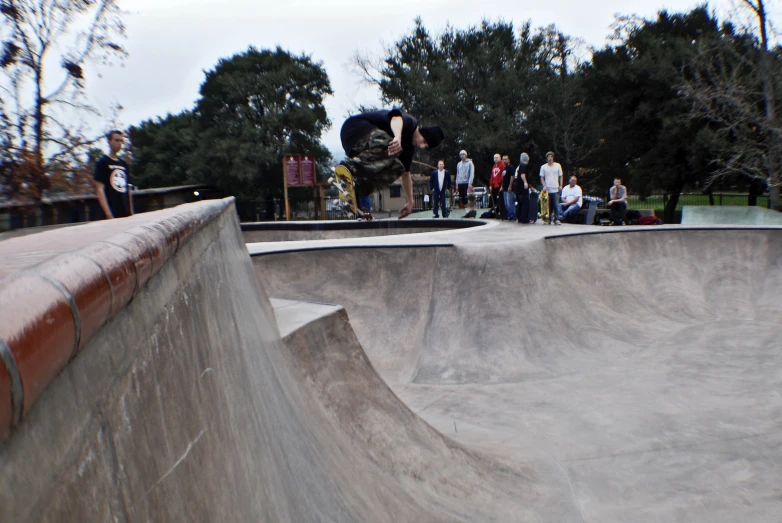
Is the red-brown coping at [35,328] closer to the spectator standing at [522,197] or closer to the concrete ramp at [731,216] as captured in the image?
the spectator standing at [522,197]

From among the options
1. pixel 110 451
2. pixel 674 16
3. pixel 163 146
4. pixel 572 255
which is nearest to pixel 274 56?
pixel 163 146

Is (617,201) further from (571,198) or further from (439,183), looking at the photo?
(439,183)

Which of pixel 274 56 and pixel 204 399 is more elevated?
pixel 274 56

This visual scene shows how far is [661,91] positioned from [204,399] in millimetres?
31020

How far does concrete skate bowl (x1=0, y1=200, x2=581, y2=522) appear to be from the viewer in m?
0.62

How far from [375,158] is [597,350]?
5673 millimetres

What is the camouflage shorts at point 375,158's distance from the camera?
1074 cm

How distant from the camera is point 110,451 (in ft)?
2.71

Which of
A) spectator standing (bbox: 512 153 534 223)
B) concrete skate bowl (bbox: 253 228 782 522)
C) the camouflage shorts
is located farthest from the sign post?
concrete skate bowl (bbox: 253 228 782 522)

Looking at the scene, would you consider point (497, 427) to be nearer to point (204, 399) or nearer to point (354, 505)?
point (354, 505)

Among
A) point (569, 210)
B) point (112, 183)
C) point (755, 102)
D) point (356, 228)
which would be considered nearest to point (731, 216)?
point (755, 102)

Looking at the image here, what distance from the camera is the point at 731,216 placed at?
18.3 meters

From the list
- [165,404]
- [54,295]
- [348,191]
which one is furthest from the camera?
[348,191]

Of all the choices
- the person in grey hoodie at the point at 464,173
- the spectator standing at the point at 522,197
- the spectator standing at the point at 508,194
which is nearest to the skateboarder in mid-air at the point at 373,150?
the spectator standing at the point at 522,197
